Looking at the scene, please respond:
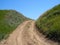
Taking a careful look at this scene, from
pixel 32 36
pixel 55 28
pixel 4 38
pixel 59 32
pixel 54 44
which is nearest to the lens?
pixel 54 44

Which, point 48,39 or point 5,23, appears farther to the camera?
point 5,23

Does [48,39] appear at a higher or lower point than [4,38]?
lower

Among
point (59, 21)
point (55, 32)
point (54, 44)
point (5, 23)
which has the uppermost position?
point (5, 23)

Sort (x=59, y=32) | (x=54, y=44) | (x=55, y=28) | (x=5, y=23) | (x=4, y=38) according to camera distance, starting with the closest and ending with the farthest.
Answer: (x=54, y=44), (x=59, y=32), (x=55, y=28), (x=4, y=38), (x=5, y=23)

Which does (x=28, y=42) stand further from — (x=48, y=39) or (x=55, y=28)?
(x=55, y=28)

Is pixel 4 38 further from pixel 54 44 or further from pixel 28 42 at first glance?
pixel 54 44

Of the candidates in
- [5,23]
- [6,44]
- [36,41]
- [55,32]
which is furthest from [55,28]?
[5,23]

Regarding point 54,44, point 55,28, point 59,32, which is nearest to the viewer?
point 54,44

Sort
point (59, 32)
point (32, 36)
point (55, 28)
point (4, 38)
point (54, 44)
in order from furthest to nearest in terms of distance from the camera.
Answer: point (4, 38) → point (32, 36) → point (55, 28) → point (59, 32) → point (54, 44)

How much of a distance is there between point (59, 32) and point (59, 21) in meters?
5.83

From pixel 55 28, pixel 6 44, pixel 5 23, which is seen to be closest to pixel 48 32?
pixel 55 28

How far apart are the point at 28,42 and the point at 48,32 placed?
3.66m

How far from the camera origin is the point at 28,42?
25.9 metres

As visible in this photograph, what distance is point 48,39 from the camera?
85.8 feet
